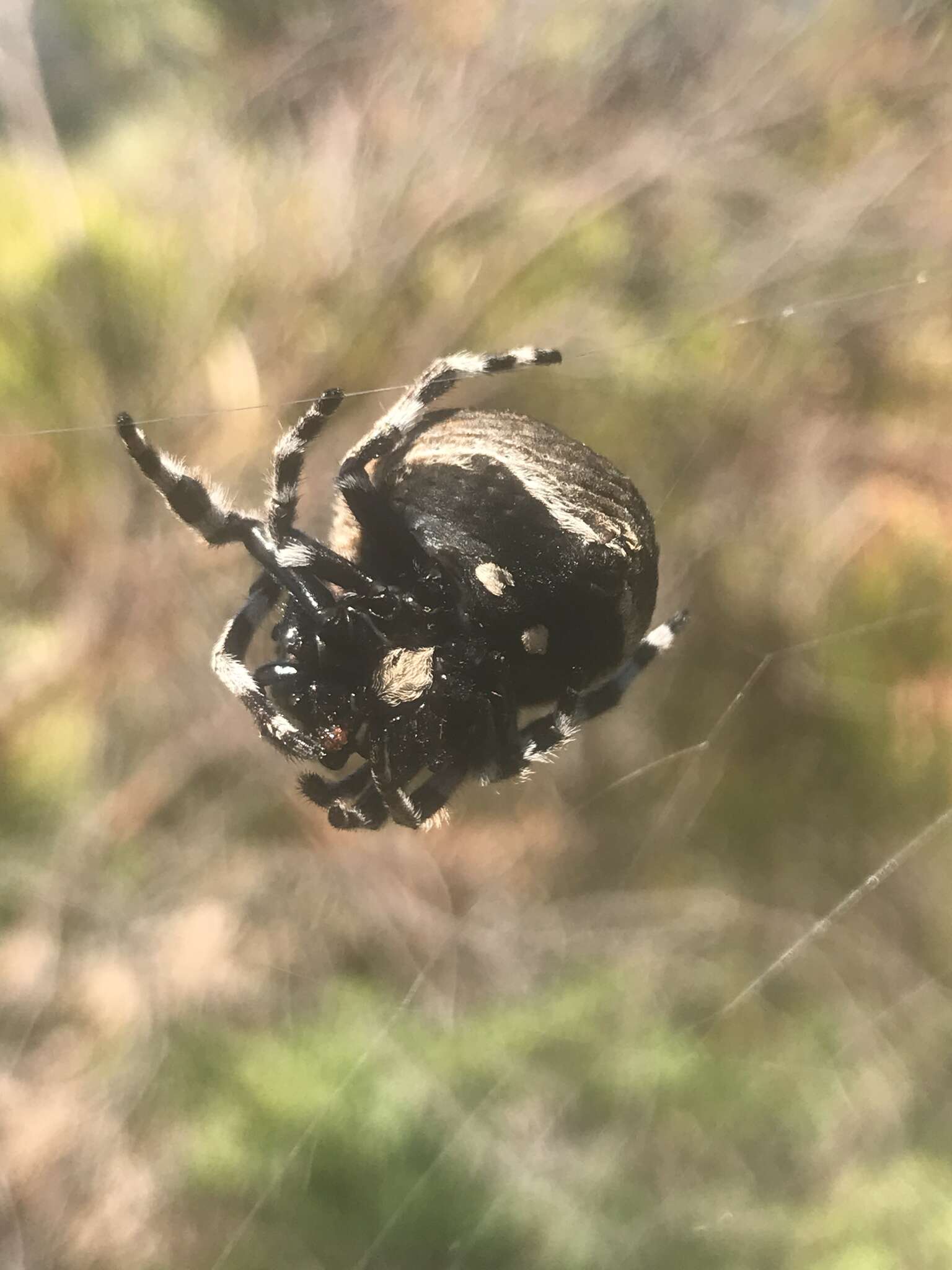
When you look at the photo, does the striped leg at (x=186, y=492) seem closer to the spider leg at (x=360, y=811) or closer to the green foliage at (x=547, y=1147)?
the spider leg at (x=360, y=811)

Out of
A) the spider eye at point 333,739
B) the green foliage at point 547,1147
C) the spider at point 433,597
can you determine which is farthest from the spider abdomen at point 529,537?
the green foliage at point 547,1147

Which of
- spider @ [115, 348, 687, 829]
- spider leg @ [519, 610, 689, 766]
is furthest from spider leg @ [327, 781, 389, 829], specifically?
spider leg @ [519, 610, 689, 766]

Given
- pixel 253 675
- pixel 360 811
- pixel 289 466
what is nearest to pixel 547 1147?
pixel 360 811

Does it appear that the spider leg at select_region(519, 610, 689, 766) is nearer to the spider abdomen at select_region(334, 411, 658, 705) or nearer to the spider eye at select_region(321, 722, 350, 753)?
the spider abdomen at select_region(334, 411, 658, 705)

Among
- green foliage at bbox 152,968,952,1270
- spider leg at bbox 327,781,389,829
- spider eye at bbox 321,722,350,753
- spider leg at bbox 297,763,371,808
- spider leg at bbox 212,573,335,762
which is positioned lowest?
green foliage at bbox 152,968,952,1270

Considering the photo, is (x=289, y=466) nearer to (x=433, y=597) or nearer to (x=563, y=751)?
(x=433, y=597)
